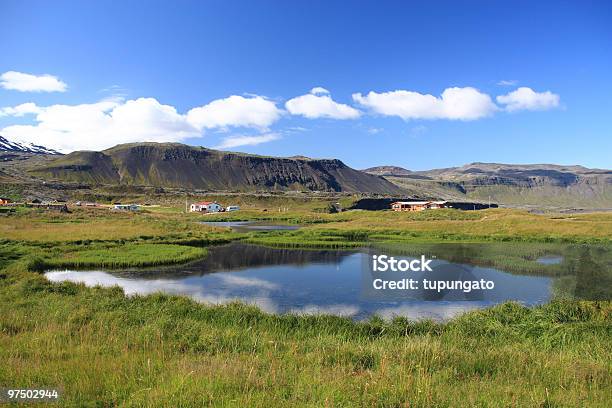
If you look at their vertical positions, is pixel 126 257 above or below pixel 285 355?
below

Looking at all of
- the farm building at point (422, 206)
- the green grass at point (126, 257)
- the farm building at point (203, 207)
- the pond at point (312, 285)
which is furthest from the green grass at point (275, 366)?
the farm building at point (203, 207)

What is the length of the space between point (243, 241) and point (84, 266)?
85.6 feet

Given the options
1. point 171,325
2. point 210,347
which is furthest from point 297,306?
point 210,347

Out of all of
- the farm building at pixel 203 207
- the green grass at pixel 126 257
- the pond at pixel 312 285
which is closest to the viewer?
the pond at pixel 312 285

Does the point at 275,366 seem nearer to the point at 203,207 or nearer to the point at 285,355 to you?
the point at 285,355

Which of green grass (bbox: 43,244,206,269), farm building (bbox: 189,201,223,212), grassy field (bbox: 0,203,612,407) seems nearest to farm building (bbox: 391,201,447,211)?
farm building (bbox: 189,201,223,212)

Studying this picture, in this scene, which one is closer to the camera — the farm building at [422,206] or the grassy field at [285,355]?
Answer: the grassy field at [285,355]

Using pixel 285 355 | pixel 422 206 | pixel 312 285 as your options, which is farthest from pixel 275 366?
pixel 422 206

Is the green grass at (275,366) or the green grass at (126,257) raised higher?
the green grass at (275,366)

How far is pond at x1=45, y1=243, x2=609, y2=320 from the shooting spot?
73.4ft

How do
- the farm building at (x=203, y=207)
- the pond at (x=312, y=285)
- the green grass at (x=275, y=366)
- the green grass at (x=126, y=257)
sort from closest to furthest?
the green grass at (x=275, y=366) → the pond at (x=312, y=285) → the green grass at (x=126, y=257) → the farm building at (x=203, y=207)

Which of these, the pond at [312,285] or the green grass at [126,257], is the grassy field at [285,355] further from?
the green grass at [126,257]

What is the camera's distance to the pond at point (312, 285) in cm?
2236

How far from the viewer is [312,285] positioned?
28.9 metres
